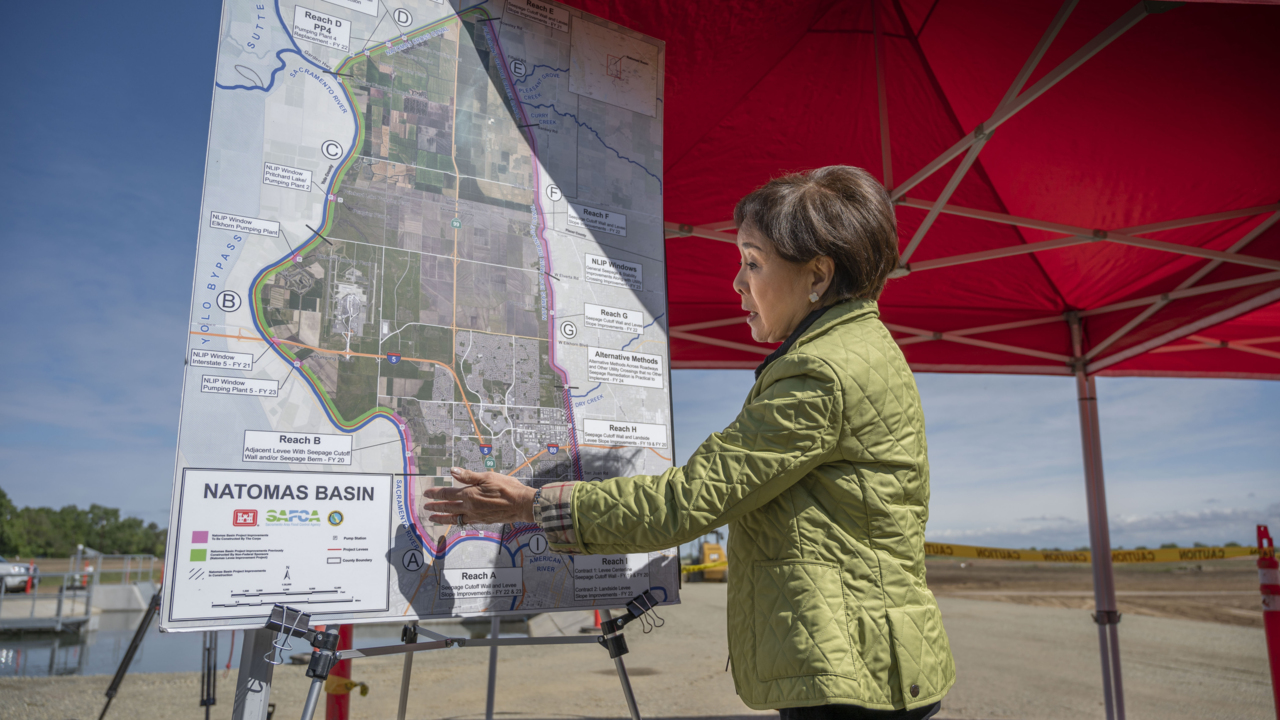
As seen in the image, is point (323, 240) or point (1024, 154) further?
point (1024, 154)

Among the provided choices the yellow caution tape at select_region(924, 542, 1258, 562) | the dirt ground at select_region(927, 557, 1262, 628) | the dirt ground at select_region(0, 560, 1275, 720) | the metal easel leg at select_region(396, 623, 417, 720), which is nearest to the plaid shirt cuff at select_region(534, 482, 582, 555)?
the metal easel leg at select_region(396, 623, 417, 720)

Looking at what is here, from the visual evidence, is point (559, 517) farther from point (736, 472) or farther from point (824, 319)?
point (824, 319)

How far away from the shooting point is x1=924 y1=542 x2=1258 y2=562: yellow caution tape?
19.6 feet

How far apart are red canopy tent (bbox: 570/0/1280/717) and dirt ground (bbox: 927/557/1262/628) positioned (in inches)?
253

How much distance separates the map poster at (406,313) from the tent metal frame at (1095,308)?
5.30 ft

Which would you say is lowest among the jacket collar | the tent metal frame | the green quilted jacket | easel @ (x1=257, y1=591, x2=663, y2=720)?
easel @ (x1=257, y1=591, x2=663, y2=720)

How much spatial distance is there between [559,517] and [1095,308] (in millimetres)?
5431

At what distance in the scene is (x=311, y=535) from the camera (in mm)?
1465

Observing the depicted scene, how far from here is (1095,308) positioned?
517 cm

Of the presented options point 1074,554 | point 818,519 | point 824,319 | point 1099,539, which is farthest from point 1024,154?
point 1074,554

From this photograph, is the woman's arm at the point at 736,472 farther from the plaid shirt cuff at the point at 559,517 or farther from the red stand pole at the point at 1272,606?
the red stand pole at the point at 1272,606

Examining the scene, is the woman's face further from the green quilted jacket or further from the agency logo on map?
the agency logo on map

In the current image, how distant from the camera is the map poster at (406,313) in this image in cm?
144

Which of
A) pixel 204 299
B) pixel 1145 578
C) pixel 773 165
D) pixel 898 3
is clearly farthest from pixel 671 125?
pixel 1145 578
